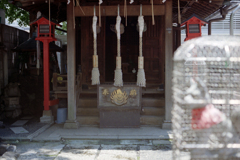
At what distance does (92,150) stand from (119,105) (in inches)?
85.7

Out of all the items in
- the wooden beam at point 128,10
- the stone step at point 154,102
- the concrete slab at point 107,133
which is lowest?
the concrete slab at point 107,133

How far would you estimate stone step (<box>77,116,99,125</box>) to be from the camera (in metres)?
9.01

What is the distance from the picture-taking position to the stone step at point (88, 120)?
9.01 meters

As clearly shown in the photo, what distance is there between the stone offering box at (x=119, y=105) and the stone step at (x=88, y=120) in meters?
0.32

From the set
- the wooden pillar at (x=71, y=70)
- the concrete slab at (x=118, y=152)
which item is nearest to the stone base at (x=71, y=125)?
the wooden pillar at (x=71, y=70)

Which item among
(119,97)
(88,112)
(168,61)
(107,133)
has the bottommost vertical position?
(107,133)

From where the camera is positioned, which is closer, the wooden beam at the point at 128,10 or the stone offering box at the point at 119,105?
the wooden beam at the point at 128,10

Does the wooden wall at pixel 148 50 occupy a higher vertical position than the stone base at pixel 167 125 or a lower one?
higher

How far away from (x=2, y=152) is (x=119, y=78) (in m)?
3.85

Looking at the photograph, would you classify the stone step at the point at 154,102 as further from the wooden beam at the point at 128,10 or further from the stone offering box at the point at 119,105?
the wooden beam at the point at 128,10

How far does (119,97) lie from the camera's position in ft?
28.4

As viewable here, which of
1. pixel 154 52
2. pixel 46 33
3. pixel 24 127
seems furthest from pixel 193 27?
pixel 24 127

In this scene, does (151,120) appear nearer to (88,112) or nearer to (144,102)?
(144,102)

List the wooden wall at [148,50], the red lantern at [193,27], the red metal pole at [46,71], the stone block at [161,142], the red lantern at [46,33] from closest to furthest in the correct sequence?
the stone block at [161,142], the red lantern at [193,27], the red lantern at [46,33], the red metal pole at [46,71], the wooden wall at [148,50]
